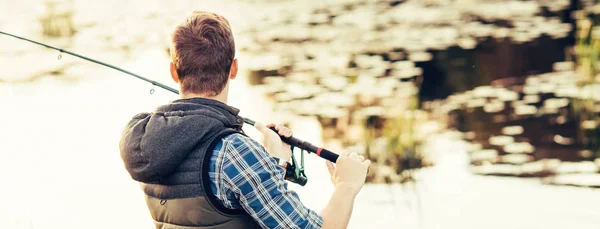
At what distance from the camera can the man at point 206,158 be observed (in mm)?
1665

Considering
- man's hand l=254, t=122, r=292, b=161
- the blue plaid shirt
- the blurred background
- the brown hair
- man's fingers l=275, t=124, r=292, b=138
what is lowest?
the blue plaid shirt

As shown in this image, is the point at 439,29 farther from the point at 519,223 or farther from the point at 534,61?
the point at 519,223

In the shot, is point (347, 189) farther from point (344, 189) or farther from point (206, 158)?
point (206, 158)

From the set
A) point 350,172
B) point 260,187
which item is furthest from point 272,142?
point 260,187

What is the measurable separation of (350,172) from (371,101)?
4474mm

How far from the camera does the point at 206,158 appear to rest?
5.46 ft

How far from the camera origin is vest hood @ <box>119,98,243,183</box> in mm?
1658

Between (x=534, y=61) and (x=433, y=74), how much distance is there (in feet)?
2.77

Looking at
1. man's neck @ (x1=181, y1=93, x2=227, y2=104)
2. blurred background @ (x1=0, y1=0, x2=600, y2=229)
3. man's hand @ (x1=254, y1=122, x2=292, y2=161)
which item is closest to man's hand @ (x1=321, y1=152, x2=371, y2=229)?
man's hand @ (x1=254, y1=122, x2=292, y2=161)

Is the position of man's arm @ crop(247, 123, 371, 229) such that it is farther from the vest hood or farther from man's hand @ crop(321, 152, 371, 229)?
the vest hood

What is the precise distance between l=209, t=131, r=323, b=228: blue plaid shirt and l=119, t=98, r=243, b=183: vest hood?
49 mm

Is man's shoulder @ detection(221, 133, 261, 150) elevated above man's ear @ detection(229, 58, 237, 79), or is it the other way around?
man's ear @ detection(229, 58, 237, 79)

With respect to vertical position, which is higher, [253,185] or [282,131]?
[282,131]

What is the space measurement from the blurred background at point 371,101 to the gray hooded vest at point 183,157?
1.56m
